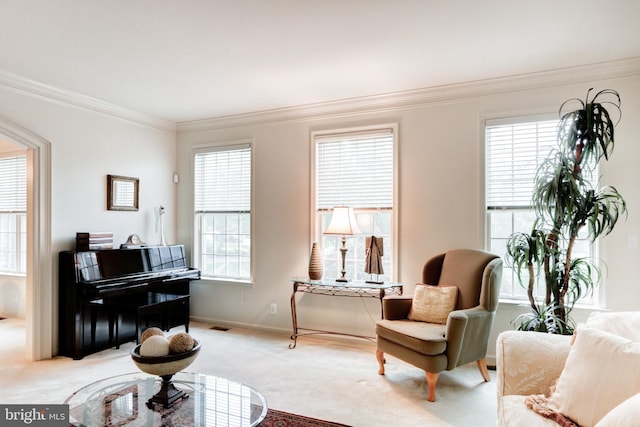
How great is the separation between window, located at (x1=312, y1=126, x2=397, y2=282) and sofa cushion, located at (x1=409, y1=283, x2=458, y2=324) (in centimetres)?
71

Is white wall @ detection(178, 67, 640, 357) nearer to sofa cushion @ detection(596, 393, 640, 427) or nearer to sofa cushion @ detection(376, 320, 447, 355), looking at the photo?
sofa cushion @ detection(376, 320, 447, 355)

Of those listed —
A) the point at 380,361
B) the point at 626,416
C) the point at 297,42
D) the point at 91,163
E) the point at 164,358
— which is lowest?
the point at 380,361

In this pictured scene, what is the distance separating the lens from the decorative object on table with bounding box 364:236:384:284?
12.5ft

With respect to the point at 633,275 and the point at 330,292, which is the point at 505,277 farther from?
the point at 330,292

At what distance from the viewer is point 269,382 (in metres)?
3.14

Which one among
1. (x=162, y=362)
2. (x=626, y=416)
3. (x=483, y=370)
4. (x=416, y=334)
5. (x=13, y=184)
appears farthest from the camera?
(x=13, y=184)

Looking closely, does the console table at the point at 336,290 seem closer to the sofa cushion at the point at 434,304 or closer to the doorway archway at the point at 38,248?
the sofa cushion at the point at 434,304

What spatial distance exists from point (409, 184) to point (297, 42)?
1.86m

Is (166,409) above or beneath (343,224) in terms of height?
beneath

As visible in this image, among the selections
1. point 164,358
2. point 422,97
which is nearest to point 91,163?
point 164,358

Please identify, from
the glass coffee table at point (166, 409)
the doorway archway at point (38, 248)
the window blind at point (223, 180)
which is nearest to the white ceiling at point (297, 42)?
the doorway archway at point (38, 248)

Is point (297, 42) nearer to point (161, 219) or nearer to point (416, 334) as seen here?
point (416, 334)

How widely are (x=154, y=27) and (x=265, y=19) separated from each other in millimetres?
769

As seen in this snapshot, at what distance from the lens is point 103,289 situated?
147 inches
